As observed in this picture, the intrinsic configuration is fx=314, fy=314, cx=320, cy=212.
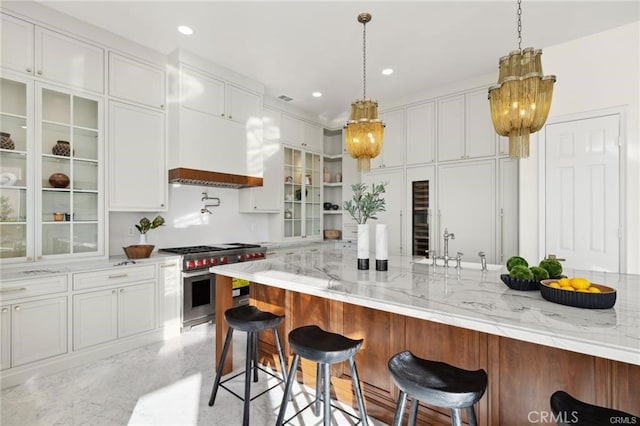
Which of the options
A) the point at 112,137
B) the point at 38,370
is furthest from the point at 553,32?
the point at 38,370

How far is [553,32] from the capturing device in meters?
2.93

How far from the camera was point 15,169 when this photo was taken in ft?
8.45

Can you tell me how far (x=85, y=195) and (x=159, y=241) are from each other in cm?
94

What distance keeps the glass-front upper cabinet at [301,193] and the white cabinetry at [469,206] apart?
6.83 feet

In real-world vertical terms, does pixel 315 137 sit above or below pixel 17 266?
above

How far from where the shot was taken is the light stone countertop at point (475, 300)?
1054 millimetres

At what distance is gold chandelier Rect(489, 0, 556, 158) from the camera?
65.0 inches

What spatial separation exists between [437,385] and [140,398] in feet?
6.76

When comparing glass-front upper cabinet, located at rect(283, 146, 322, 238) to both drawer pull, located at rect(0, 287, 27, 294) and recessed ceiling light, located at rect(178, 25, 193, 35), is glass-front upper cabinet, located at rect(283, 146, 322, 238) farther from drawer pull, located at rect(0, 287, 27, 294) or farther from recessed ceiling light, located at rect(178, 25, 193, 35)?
drawer pull, located at rect(0, 287, 27, 294)

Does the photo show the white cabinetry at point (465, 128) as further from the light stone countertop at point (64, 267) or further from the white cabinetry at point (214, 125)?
the light stone countertop at point (64, 267)

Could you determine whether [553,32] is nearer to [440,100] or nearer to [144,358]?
[440,100]

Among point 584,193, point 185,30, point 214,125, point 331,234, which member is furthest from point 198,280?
point 584,193

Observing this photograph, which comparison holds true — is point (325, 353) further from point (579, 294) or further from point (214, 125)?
point (214, 125)

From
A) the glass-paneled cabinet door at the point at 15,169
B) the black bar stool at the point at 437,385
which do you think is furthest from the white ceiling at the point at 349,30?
the black bar stool at the point at 437,385
